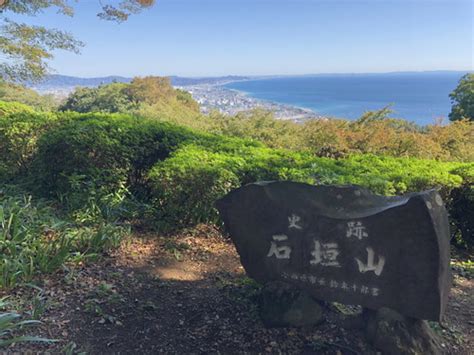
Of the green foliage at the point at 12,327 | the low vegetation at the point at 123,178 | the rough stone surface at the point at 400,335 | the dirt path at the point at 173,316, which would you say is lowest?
the dirt path at the point at 173,316

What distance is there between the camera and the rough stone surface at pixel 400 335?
2221 millimetres

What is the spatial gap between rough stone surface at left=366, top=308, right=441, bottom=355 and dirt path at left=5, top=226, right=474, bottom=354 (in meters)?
0.12

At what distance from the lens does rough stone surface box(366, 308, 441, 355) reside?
222 cm

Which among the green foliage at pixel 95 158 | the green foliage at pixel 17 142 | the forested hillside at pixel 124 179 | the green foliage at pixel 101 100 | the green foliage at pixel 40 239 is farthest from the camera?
the green foliage at pixel 101 100

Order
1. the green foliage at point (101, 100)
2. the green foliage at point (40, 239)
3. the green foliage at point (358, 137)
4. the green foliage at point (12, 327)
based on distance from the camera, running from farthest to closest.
Answer: 1. the green foliage at point (101, 100)
2. the green foliage at point (358, 137)
3. the green foliage at point (40, 239)
4. the green foliage at point (12, 327)

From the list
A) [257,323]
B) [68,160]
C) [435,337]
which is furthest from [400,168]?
[68,160]

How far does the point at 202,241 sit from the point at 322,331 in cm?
166

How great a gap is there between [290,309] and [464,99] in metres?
22.8

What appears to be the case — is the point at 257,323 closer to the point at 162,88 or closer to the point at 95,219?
the point at 95,219

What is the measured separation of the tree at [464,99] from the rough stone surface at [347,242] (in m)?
21.4

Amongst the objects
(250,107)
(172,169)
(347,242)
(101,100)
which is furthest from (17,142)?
(101,100)

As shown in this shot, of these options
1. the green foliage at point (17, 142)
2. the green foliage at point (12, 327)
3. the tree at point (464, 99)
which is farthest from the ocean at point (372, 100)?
the green foliage at point (12, 327)

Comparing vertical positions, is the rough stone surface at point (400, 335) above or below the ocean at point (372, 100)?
above

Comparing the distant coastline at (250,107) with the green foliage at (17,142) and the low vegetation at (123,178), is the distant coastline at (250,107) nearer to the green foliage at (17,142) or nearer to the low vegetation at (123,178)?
the low vegetation at (123,178)
